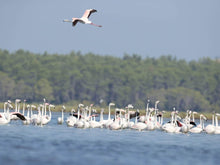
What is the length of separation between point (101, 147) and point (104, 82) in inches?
2877

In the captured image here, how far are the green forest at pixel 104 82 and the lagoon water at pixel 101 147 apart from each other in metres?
55.9

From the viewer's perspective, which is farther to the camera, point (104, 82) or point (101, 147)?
point (104, 82)

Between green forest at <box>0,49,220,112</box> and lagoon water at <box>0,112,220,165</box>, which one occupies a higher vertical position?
green forest at <box>0,49,220,112</box>

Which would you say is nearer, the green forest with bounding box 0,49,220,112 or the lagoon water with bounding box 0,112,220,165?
the lagoon water with bounding box 0,112,220,165

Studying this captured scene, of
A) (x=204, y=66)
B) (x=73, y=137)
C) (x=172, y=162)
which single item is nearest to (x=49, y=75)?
(x=204, y=66)

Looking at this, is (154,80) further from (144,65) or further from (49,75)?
(49,75)

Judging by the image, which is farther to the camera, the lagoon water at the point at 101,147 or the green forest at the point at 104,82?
the green forest at the point at 104,82

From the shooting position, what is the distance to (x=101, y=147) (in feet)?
83.8

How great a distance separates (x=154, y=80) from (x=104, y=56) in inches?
725

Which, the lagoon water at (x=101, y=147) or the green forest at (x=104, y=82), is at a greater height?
the green forest at (x=104, y=82)

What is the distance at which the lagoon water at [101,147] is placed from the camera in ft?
70.9

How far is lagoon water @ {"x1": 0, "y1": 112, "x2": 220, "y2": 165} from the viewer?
70.9 feet

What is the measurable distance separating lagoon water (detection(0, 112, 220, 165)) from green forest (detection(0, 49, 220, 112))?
5594 centimetres

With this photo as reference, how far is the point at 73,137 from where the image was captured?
29203 mm
